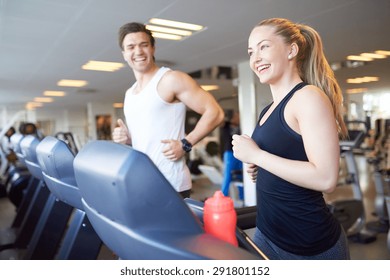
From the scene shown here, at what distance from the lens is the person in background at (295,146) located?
655 mm

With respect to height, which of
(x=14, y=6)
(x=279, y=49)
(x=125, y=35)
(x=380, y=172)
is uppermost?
(x=14, y=6)

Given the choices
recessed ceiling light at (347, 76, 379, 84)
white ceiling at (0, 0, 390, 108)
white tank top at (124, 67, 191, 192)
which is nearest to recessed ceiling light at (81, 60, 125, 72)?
white ceiling at (0, 0, 390, 108)

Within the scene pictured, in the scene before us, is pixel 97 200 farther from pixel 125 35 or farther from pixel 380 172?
pixel 380 172

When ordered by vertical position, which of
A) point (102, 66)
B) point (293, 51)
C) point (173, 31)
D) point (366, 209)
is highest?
point (173, 31)

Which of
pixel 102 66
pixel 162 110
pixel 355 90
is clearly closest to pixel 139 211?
pixel 162 110

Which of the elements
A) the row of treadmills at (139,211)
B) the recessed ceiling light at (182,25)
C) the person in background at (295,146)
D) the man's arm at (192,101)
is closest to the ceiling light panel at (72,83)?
the recessed ceiling light at (182,25)

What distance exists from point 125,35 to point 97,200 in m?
0.85

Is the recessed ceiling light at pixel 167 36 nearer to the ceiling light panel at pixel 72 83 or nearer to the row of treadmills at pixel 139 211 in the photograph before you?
the ceiling light panel at pixel 72 83

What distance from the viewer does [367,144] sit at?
297 cm

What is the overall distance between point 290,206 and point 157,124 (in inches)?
21.7

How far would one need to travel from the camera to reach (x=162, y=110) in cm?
112

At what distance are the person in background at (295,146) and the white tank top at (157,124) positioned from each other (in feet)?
1.24

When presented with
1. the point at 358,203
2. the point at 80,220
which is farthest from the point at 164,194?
the point at 358,203

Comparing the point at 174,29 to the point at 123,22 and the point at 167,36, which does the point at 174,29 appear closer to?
the point at 167,36
